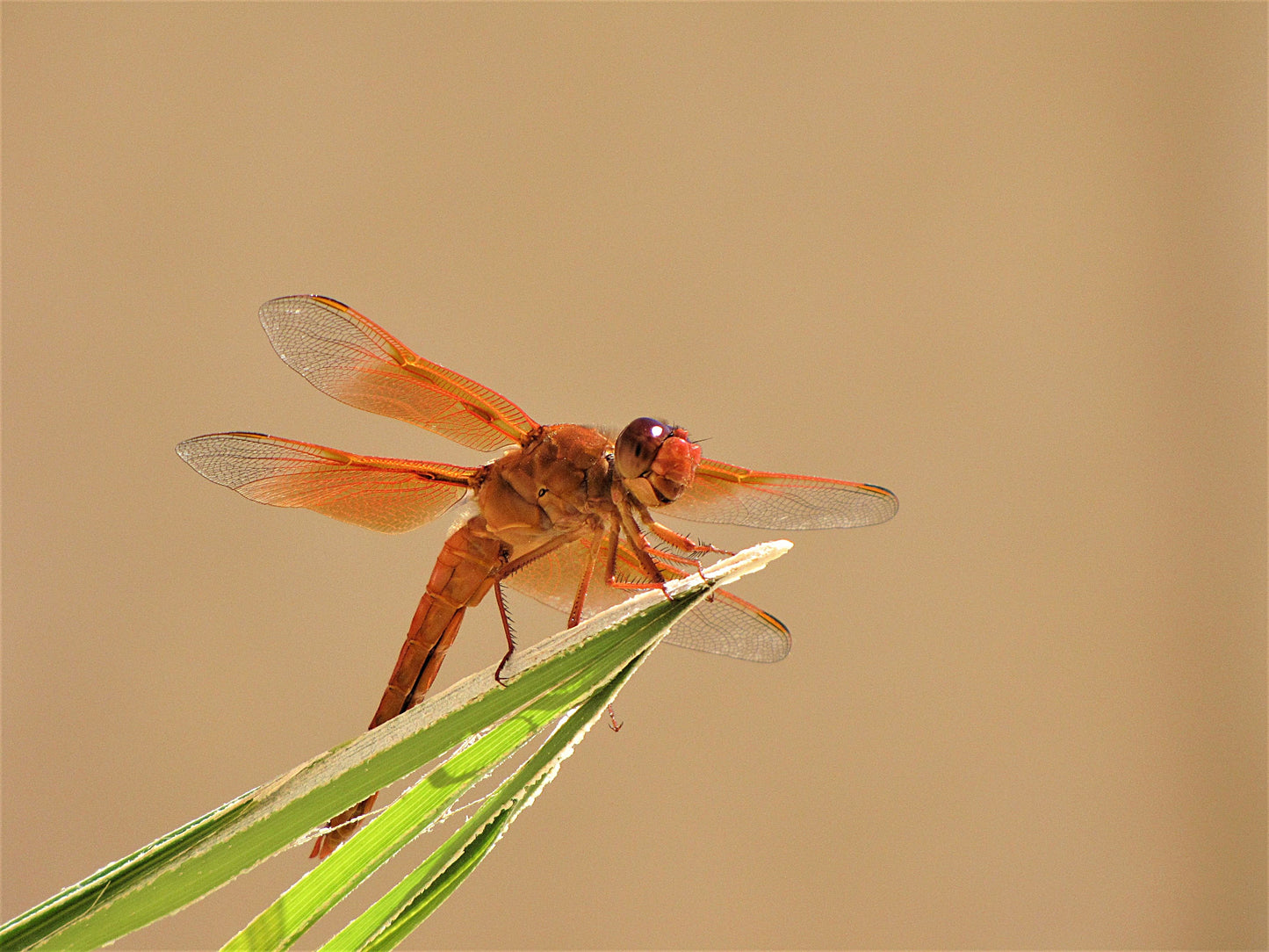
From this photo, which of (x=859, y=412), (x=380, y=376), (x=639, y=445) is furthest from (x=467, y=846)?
(x=859, y=412)

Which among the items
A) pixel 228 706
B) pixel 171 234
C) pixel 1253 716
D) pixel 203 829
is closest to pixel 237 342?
pixel 171 234

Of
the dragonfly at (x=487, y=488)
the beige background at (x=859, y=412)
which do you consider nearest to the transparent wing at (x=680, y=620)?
the dragonfly at (x=487, y=488)

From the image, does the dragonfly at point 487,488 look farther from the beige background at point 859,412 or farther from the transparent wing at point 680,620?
the beige background at point 859,412

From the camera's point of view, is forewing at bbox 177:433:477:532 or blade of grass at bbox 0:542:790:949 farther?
forewing at bbox 177:433:477:532

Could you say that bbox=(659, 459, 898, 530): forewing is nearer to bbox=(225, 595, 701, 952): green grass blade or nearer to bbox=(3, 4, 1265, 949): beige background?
bbox=(225, 595, 701, 952): green grass blade

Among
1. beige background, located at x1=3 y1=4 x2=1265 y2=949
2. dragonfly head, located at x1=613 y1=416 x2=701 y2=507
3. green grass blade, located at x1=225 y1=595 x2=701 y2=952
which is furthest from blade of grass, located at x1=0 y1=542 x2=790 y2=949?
beige background, located at x1=3 y1=4 x2=1265 y2=949

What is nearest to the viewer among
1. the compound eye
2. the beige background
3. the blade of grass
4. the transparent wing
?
the blade of grass

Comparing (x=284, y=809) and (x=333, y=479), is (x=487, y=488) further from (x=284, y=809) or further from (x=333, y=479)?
(x=284, y=809)
